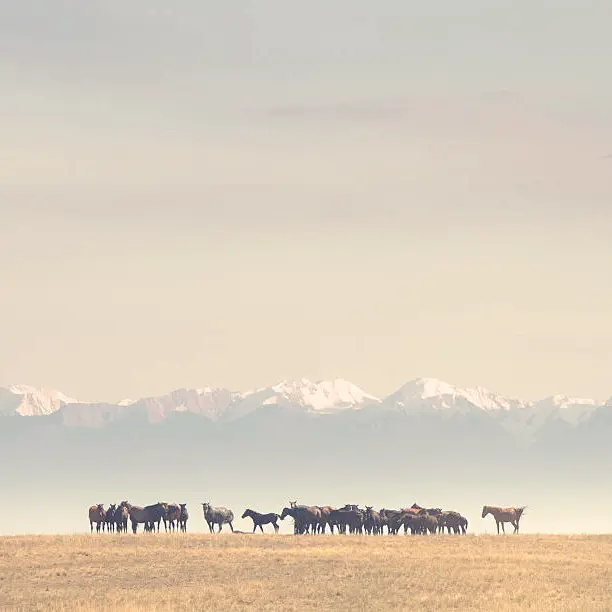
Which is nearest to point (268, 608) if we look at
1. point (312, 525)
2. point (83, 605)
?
point (83, 605)

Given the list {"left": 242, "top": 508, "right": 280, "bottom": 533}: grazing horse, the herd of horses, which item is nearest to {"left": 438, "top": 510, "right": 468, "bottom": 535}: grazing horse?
the herd of horses

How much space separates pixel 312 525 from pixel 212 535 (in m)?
10.1

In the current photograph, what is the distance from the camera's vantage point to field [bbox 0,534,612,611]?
65.7 meters

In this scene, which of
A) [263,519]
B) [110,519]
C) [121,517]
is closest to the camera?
[121,517]

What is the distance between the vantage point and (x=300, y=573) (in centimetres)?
7375

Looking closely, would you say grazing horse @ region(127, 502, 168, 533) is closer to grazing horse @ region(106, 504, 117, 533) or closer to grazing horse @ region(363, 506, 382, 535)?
grazing horse @ region(106, 504, 117, 533)

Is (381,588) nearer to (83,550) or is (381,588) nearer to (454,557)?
(454,557)

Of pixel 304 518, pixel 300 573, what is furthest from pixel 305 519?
pixel 300 573

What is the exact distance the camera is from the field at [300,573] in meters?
65.7

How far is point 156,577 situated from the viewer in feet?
239

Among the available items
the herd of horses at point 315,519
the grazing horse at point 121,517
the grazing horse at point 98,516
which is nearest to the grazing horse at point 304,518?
the herd of horses at point 315,519

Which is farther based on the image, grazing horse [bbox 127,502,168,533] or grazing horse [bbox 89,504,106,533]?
grazing horse [bbox 127,502,168,533]

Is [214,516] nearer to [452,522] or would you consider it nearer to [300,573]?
[452,522]

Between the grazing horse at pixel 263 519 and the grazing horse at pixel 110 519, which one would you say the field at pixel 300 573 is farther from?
the grazing horse at pixel 263 519
